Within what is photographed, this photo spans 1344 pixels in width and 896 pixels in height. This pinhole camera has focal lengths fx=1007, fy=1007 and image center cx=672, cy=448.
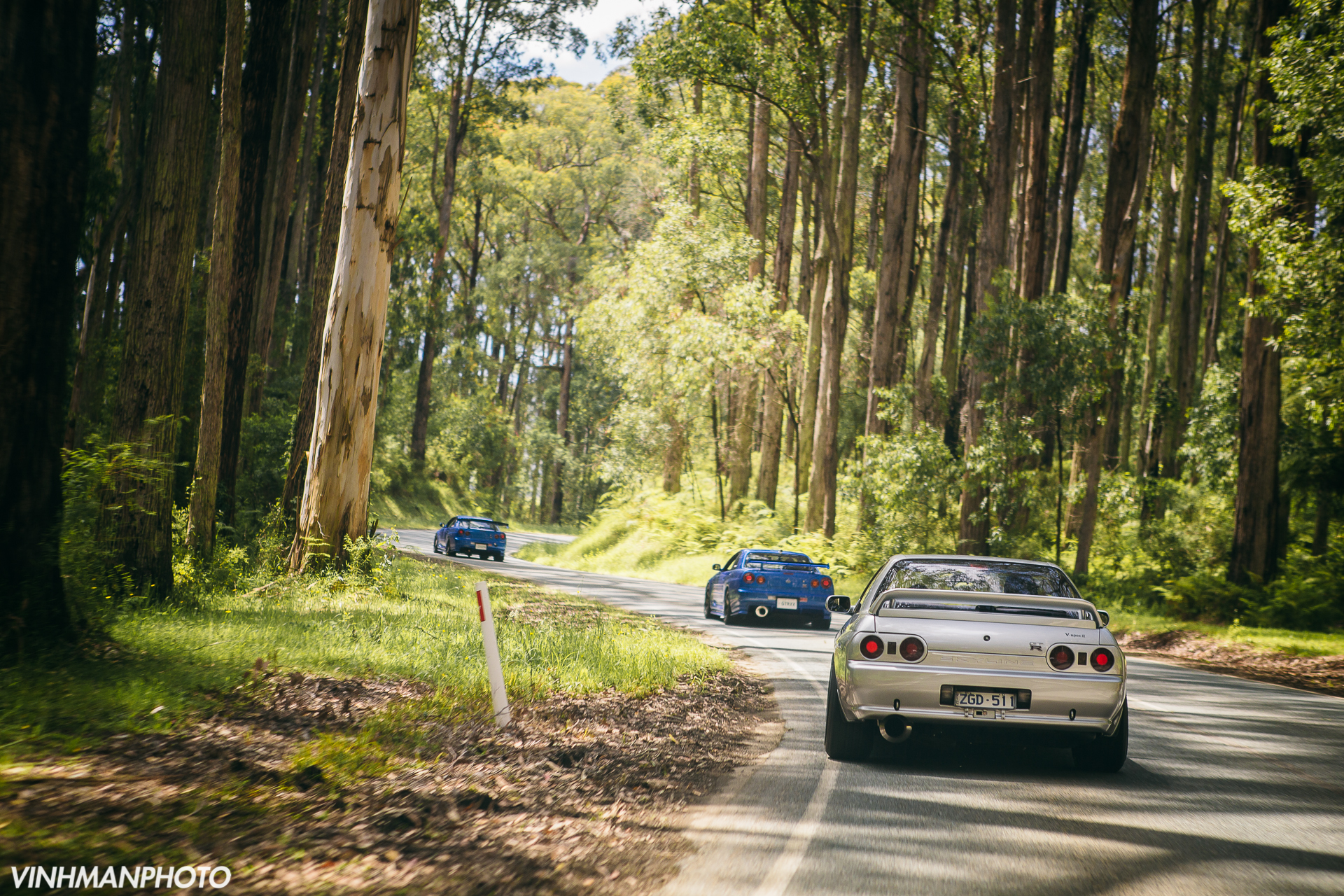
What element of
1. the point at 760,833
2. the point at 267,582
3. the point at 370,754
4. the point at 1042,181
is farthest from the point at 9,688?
the point at 1042,181

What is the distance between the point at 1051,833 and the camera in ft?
16.9

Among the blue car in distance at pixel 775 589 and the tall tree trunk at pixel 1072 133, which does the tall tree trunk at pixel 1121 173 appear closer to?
the tall tree trunk at pixel 1072 133

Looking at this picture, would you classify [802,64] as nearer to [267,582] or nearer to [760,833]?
[267,582]

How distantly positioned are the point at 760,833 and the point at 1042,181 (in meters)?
20.8

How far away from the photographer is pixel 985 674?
20.9 ft

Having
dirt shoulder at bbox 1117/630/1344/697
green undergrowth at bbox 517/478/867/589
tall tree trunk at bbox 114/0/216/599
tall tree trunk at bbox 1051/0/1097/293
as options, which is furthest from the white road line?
green undergrowth at bbox 517/478/867/589

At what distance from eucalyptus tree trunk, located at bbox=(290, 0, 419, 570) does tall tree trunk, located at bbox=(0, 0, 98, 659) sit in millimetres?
7088

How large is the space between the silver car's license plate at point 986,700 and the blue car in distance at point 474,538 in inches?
1053

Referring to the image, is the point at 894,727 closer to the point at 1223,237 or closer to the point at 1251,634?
the point at 1251,634

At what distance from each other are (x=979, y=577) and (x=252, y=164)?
12155mm

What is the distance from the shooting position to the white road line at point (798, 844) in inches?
170

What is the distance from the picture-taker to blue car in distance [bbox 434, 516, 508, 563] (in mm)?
32438

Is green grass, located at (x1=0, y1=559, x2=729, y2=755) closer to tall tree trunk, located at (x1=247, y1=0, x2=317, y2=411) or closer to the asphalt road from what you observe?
the asphalt road

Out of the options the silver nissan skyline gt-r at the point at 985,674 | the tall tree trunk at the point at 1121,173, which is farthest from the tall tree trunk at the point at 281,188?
the tall tree trunk at the point at 1121,173
